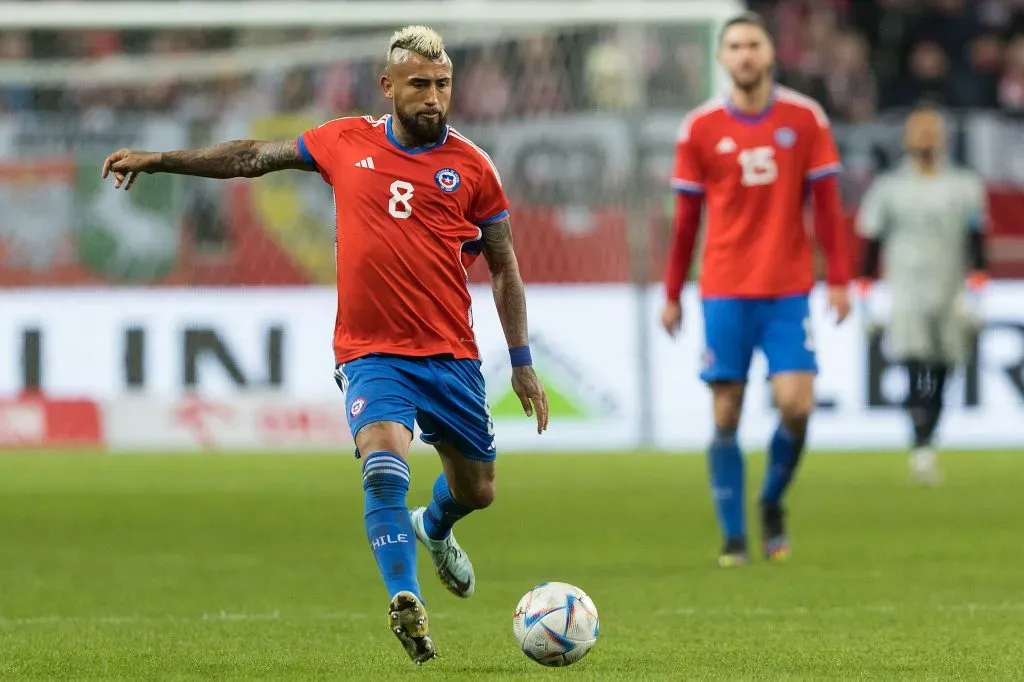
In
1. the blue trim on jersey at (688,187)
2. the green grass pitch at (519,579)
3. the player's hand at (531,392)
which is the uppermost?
the blue trim on jersey at (688,187)

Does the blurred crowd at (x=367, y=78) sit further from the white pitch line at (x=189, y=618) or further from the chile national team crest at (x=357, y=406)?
the chile national team crest at (x=357, y=406)

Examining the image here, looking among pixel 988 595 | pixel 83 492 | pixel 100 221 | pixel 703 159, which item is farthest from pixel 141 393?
pixel 988 595

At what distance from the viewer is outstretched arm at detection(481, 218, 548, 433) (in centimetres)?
615

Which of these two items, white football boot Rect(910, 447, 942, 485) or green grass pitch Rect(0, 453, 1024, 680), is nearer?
green grass pitch Rect(0, 453, 1024, 680)

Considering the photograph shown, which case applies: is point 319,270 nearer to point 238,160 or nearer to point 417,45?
point 238,160

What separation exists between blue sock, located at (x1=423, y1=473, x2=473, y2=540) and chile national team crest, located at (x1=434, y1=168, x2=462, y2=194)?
108cm

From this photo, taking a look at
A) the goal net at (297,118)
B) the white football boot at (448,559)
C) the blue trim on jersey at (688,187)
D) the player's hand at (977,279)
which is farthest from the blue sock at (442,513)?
the goal net at (297,118)

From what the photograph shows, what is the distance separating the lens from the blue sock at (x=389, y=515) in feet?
18.1

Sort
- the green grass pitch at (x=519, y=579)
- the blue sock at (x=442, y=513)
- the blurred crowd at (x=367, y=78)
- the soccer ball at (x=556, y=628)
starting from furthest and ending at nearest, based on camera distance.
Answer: the blurred crowd at (x=367, y=78) < the blue sock at (x=442, y=513) < the green grass pitch at (x=519, y=579) < the soccer ball at (x=556, y=628)

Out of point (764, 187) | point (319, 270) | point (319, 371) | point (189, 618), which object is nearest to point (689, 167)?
point (764, 187)

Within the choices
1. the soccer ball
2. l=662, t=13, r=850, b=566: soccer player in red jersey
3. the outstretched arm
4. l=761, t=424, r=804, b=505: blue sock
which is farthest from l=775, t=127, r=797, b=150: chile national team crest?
the soccer ball

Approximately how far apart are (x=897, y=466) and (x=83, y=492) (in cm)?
565

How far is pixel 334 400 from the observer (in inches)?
608

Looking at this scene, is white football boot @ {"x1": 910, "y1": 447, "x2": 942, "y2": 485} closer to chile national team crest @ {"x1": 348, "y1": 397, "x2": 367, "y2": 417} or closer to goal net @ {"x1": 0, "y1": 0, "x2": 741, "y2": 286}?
goal net @ {"x1": 0, "y1": 0, "x2": 741, "y2": 286}
